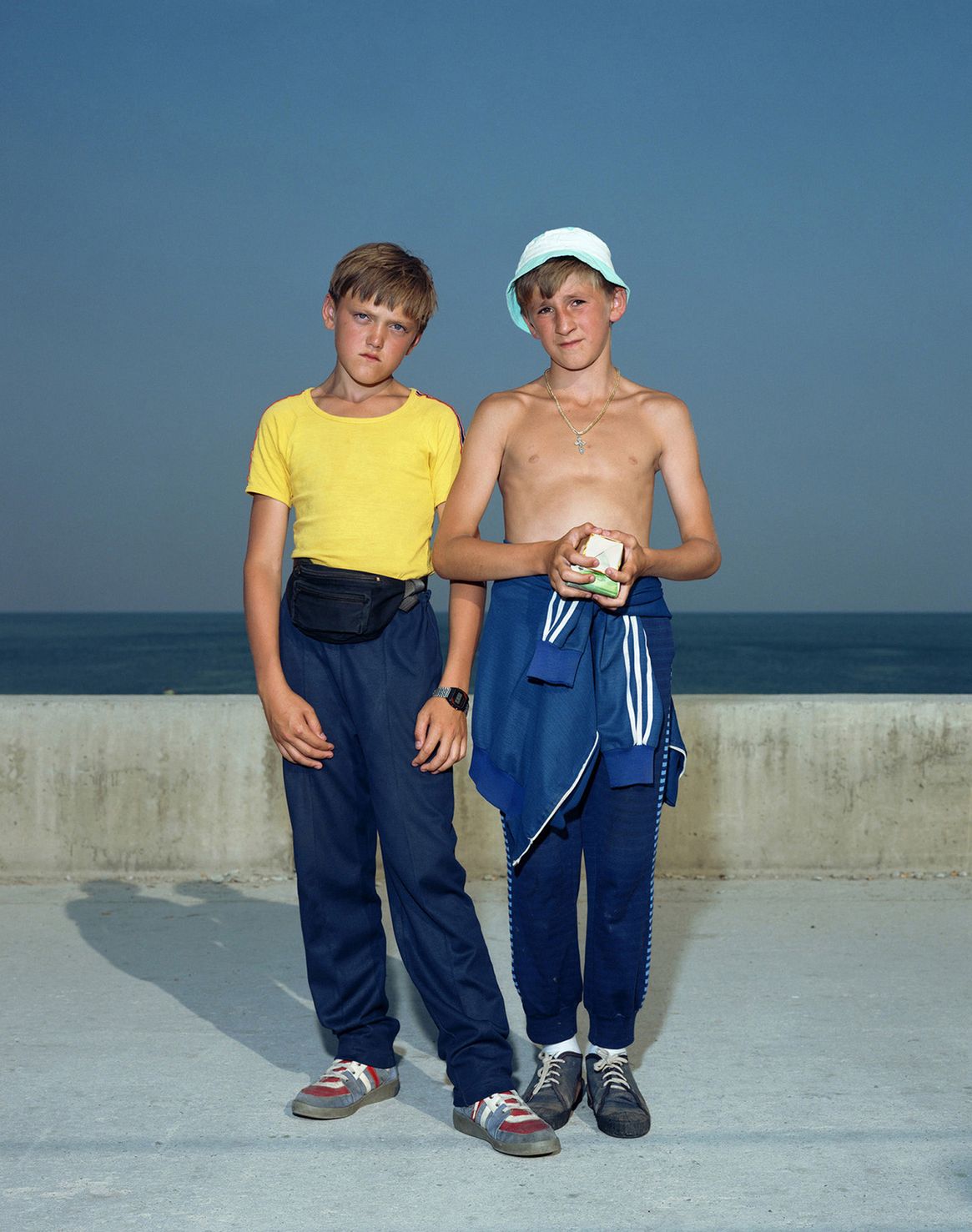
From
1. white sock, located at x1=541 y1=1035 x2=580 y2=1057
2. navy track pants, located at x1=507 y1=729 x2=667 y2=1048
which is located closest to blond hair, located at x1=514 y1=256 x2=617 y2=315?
navy track pants, located at x1=507 y1=729 x2=667 y2=1048

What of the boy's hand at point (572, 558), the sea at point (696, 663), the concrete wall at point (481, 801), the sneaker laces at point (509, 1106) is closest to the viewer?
the boy's hand at point (572, 558)

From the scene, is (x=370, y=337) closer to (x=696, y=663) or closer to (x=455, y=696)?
(x=455, y=696)

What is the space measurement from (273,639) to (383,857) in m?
0.57

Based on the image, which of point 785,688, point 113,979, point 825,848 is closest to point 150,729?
point 113,979

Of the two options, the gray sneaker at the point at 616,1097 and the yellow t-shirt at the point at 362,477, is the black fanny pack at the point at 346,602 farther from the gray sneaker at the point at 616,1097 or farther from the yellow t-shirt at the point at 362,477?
the gray sneaker at the point at 616,1097

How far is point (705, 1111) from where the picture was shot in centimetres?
297

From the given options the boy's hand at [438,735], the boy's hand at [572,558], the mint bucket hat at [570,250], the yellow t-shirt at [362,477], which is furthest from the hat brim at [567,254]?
the boy's hand at [438,735]

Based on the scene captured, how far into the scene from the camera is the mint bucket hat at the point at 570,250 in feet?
9.56

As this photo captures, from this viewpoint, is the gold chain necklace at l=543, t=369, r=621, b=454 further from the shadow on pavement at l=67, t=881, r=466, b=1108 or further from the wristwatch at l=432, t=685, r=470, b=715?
the shadow on pavement at l=67, t=881, r=466, b=1108

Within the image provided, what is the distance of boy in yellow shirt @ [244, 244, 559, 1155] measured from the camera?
2928 millimetres

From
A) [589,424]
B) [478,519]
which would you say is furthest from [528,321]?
[478,519]

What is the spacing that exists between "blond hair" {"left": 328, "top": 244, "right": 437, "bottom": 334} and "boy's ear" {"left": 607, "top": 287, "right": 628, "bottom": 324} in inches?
16.8

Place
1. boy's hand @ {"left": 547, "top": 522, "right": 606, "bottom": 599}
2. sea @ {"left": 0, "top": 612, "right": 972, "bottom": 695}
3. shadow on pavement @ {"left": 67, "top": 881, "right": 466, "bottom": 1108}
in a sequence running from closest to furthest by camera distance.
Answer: boy's hand @ {"left": 547, "top": 522, "right": 606, "bottom": 599}, shadow on pavement @ {"left": 67, "top": 881, "right": 466, "bottom": 1108}, sea @ {"left": 0, "top": 612, "right": 972, "bottom": 695}

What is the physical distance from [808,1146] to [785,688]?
159 feet
